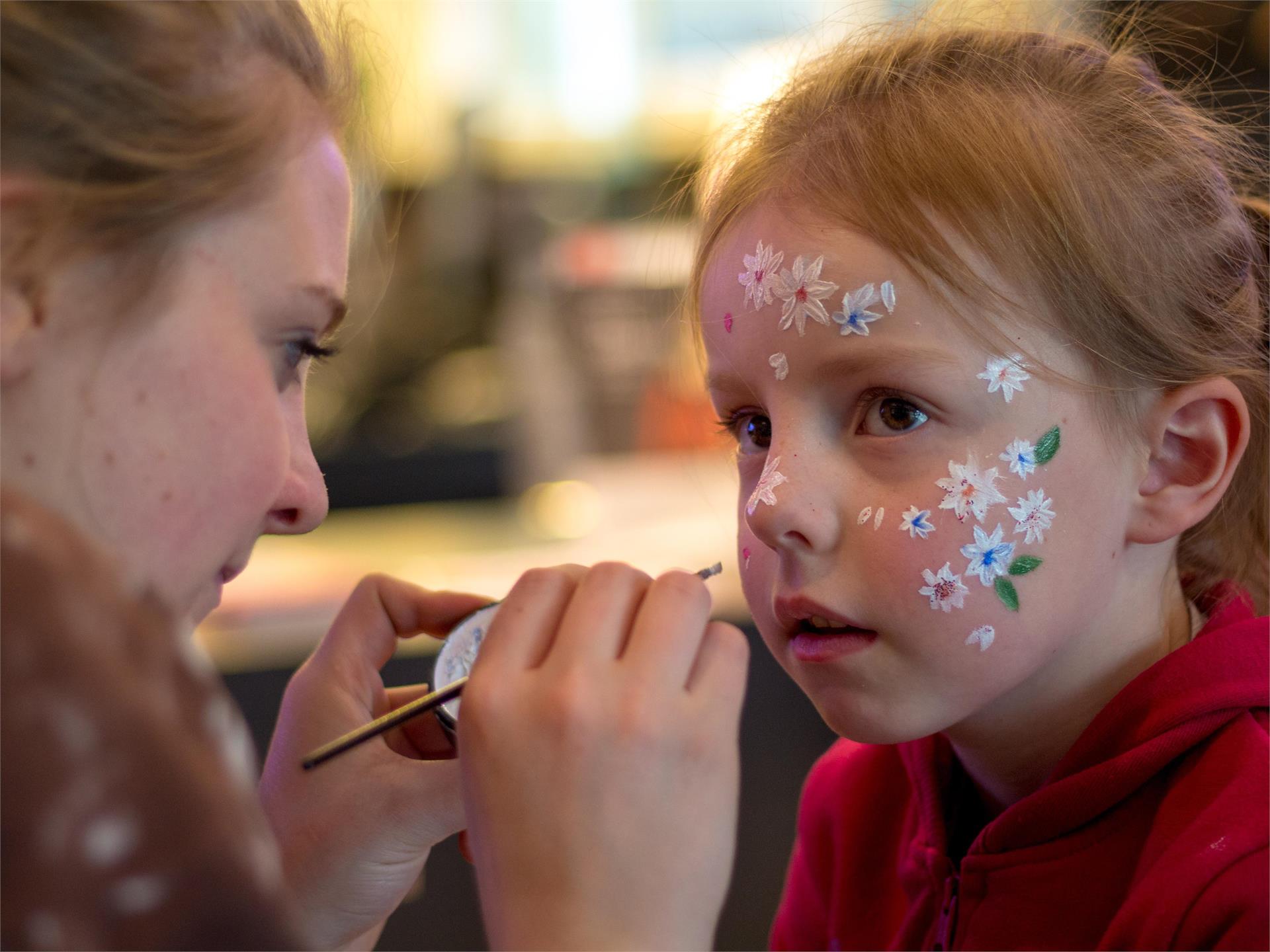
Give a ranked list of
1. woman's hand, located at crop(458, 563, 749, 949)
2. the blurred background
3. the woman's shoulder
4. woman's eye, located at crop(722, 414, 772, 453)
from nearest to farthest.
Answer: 1. the woman's shoulder
2. woman's hand, located at crop(458, 563, 749, 949)
3. woman's eye, located at crop(722, 414, 772, 453)
4. the blurred background

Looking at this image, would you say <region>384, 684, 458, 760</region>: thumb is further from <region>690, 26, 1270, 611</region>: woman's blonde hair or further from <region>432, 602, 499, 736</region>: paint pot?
<region>690, 26, 1270, 611</region>: woman's blonde hair

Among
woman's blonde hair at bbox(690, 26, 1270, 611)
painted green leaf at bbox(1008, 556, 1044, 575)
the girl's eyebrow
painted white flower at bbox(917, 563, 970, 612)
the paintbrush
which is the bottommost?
the paintbrush

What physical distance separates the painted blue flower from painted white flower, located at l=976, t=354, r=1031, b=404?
0.08m

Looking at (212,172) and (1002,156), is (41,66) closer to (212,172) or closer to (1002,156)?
(212,172)

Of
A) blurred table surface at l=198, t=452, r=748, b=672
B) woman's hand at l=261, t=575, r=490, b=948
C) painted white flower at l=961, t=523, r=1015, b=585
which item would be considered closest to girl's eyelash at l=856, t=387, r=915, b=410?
painted white flower at l=961, t=523, r=1015, b=585

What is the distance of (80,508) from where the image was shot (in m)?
0.61

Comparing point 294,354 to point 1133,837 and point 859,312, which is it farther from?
point 1133,837

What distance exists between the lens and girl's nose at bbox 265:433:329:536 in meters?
0.74

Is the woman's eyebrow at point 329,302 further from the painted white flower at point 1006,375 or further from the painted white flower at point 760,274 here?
the painted white flower at point 1006,375

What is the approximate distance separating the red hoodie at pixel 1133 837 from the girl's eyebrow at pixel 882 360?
0.27m

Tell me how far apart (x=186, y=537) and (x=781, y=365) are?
41cm

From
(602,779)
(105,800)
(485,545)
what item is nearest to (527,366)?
(485,545)

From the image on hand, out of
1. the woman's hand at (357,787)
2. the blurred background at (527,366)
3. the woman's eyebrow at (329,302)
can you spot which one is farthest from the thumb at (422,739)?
the blurred background at (527,366)

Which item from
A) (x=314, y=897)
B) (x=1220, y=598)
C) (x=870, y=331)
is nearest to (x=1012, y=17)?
(x=870, y=331)
